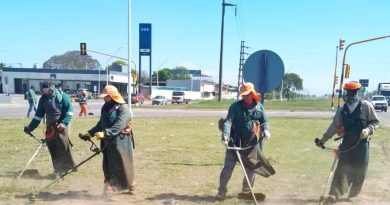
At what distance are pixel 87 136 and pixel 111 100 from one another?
2.40 feet

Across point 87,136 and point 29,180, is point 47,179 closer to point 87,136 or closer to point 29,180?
point 29,180

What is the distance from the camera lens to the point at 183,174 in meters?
9.44

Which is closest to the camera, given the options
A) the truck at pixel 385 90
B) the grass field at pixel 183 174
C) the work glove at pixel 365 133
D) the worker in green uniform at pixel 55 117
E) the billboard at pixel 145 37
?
the work glove at pixel 365 133

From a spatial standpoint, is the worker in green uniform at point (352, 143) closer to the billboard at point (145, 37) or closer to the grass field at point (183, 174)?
the grass field at point (183, 174)

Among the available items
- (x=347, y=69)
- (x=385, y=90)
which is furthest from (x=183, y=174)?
(x=385, y=90)

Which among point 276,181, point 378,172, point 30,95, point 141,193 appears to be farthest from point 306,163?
point 30,95

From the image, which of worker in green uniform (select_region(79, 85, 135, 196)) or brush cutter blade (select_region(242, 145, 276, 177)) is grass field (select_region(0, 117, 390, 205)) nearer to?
worker in green uniform (select_region(79, 85, 135, 196))

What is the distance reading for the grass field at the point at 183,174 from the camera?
7.45m

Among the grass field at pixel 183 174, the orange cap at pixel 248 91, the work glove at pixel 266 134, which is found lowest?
the grass field at pixel 183 174

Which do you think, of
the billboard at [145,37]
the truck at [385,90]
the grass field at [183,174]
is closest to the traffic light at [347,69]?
the billboard at [145,37]

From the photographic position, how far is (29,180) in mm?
8602

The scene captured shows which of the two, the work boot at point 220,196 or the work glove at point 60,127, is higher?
the work glove at point 60,127

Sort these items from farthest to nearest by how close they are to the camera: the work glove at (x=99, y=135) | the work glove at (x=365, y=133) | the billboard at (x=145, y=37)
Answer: the billboard at (x=145, y=37) < the work glove at (x=99, y=135) < the work glove at (x=365, y=133)

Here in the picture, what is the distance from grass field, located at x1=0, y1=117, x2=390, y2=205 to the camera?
24.4ft
